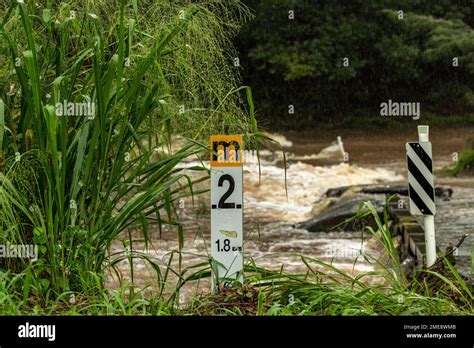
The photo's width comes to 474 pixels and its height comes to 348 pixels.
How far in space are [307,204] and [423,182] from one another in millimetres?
7457

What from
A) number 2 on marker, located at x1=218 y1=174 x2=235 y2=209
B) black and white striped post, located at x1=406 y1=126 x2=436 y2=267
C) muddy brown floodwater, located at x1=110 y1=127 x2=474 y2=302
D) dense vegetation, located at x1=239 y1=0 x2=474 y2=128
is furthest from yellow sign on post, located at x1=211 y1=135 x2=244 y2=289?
dense vegetation, located at x1=239 y1=0 x2=474 y2=128

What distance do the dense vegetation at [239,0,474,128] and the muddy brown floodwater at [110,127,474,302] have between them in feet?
1.67

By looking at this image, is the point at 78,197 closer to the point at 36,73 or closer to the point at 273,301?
the point at 36,73

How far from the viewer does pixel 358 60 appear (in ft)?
53.1

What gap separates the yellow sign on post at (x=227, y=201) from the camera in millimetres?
3641

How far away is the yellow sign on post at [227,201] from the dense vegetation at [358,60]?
37.8ft

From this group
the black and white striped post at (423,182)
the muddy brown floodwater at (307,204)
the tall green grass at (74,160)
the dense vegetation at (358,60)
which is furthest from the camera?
the dense vegetation at (358,60)

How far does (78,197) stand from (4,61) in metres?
0.96

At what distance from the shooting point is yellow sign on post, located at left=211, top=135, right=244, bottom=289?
3.64 meters


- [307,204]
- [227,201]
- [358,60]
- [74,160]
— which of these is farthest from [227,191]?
[358,60]

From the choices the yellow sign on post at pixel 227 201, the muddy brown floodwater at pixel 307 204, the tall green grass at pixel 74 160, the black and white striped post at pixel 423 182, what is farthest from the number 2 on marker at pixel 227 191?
the black and white striped post at pixel 423 182

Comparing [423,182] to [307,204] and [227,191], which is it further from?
[307,204]

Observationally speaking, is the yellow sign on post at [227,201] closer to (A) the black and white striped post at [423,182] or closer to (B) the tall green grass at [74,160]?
(B) the tall green grass at [74,160]
